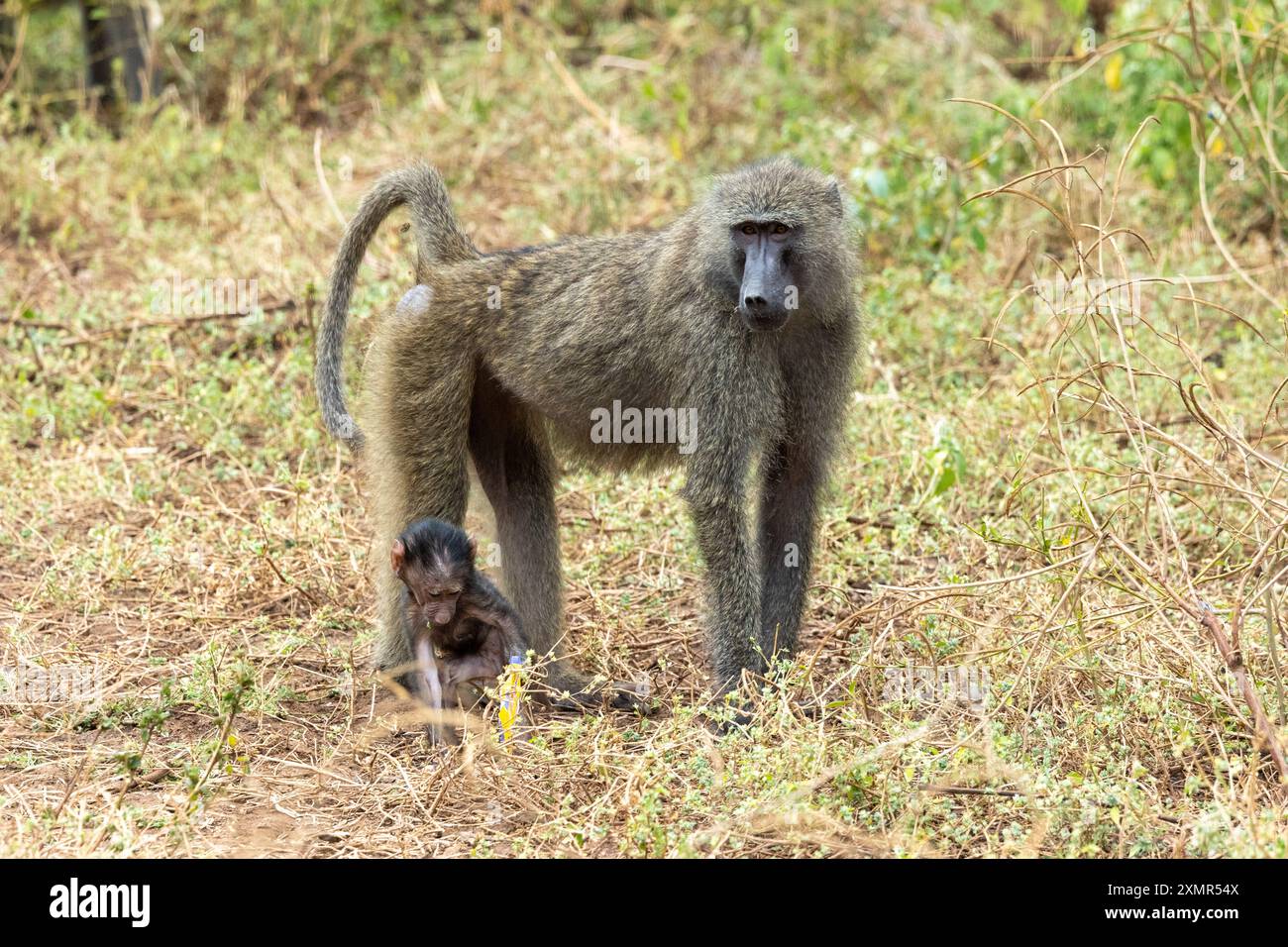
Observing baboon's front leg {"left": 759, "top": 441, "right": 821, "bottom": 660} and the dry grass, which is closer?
the dry grass

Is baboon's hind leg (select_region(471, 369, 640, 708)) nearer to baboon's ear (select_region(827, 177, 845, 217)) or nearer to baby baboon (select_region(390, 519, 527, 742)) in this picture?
baby baboon (select_region(390, 519, 527, 742))

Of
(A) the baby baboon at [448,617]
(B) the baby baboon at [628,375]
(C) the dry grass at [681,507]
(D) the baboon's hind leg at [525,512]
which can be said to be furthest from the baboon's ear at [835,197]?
(A) the baby baboon at [448,617]

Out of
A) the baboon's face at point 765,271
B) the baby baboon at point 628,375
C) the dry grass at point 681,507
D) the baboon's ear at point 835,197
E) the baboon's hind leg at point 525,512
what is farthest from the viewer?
the baboon's hind leg at point 525,512

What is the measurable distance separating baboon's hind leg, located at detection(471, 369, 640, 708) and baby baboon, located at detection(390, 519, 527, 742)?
1.62 feet

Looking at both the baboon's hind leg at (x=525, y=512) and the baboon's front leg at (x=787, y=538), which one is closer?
the baboon's front leg at (x=787, y=538)

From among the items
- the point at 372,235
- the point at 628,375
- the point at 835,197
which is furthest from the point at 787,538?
the point at 372,235

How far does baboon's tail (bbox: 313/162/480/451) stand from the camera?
451 cm

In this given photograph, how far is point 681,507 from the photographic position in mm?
5254

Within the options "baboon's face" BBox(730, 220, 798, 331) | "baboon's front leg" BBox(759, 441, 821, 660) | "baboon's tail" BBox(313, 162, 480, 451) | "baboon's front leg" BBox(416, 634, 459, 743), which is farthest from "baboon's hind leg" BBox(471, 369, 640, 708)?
"baboon's face" BBox(730, 220, 798, 331)

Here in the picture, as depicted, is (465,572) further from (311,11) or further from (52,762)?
(311,11)

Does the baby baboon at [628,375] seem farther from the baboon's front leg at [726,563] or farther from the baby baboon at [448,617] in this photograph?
the baby baboon at [448,617]

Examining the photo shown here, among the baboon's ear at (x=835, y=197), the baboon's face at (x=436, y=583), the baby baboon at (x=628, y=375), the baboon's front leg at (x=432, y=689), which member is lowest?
the baboon's front leg at (x=432, y=689)

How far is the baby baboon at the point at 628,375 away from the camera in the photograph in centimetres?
394
